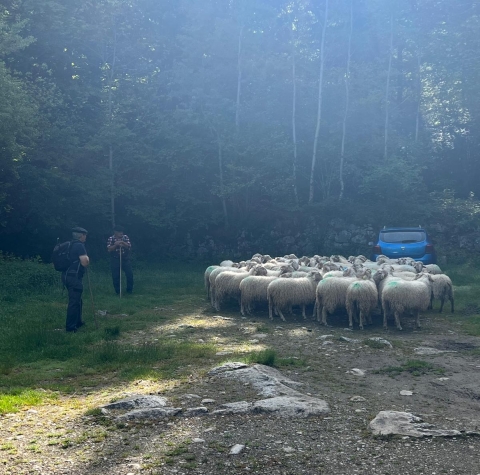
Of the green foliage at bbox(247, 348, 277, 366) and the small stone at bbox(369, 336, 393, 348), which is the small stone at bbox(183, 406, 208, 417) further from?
the small stone at bbox(369, 336, 393, 348)

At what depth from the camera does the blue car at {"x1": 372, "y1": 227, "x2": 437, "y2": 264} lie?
17.9 meters

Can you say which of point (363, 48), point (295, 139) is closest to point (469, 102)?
point (363, 48)

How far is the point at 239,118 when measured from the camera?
29.3m

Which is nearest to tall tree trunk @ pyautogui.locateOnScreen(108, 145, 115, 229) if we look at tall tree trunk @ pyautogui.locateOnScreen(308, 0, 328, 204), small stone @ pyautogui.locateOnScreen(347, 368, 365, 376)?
tall tree trunk @ pyautogui.locateOnScreen(308, 0, 328, 204)

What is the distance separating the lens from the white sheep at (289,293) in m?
12.6

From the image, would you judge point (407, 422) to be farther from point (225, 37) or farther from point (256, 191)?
point (225, 37)

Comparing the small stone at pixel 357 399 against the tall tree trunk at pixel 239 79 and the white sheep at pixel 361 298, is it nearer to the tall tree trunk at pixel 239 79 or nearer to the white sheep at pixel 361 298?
the white sheep at pixel 361 298

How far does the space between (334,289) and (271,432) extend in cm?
667

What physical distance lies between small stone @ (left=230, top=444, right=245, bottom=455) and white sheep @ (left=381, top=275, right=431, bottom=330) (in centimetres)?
689

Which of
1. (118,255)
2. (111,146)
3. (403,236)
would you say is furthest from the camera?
(111,146)

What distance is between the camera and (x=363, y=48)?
1253 inches

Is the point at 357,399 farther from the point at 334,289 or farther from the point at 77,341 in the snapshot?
the point at 334,289

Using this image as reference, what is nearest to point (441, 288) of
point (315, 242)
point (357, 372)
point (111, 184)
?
point (357, 372)

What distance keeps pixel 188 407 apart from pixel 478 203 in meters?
23.1
